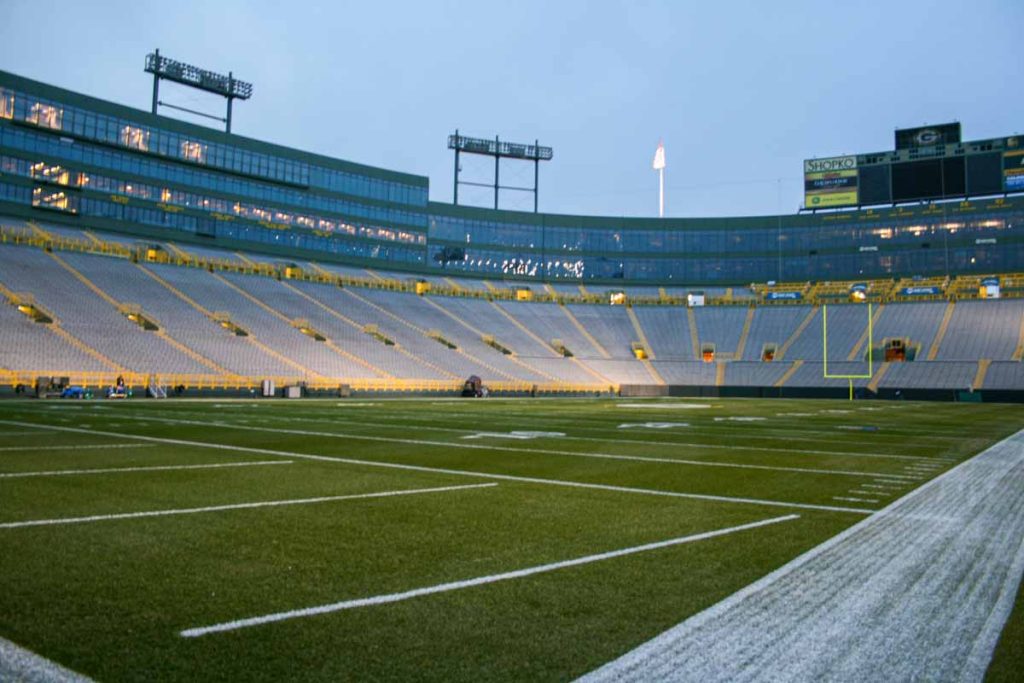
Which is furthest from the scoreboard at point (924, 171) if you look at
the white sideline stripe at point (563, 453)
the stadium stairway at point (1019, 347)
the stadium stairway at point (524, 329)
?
the white sideline stripe at point (563, 453)

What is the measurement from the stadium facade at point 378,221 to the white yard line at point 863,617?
58.6 metres

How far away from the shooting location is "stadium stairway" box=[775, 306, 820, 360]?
209ft

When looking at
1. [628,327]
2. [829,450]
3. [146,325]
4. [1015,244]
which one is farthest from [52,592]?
[1015,244]

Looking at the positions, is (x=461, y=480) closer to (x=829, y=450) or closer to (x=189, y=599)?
(x=189, y=599)

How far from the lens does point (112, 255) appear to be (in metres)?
50.4

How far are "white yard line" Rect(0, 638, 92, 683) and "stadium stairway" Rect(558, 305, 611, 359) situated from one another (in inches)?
2479

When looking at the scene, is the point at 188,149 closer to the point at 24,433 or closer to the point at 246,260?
the point at 246,260

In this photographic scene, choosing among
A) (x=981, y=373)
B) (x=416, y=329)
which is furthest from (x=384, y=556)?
(x=981, y=373)

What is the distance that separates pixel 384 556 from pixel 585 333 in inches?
2550

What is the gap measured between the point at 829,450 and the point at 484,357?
Answer: 4374cm

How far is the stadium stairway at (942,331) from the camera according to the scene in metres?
57.7

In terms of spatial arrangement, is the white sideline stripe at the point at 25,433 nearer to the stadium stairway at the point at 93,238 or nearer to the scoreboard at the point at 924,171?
the stadium stairway at the point at 93,238

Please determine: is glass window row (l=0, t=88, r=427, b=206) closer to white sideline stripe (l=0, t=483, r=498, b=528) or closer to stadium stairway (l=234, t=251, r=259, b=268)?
stadium stairway (l=234, t=251, r=259, b=268)

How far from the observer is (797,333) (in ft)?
216
